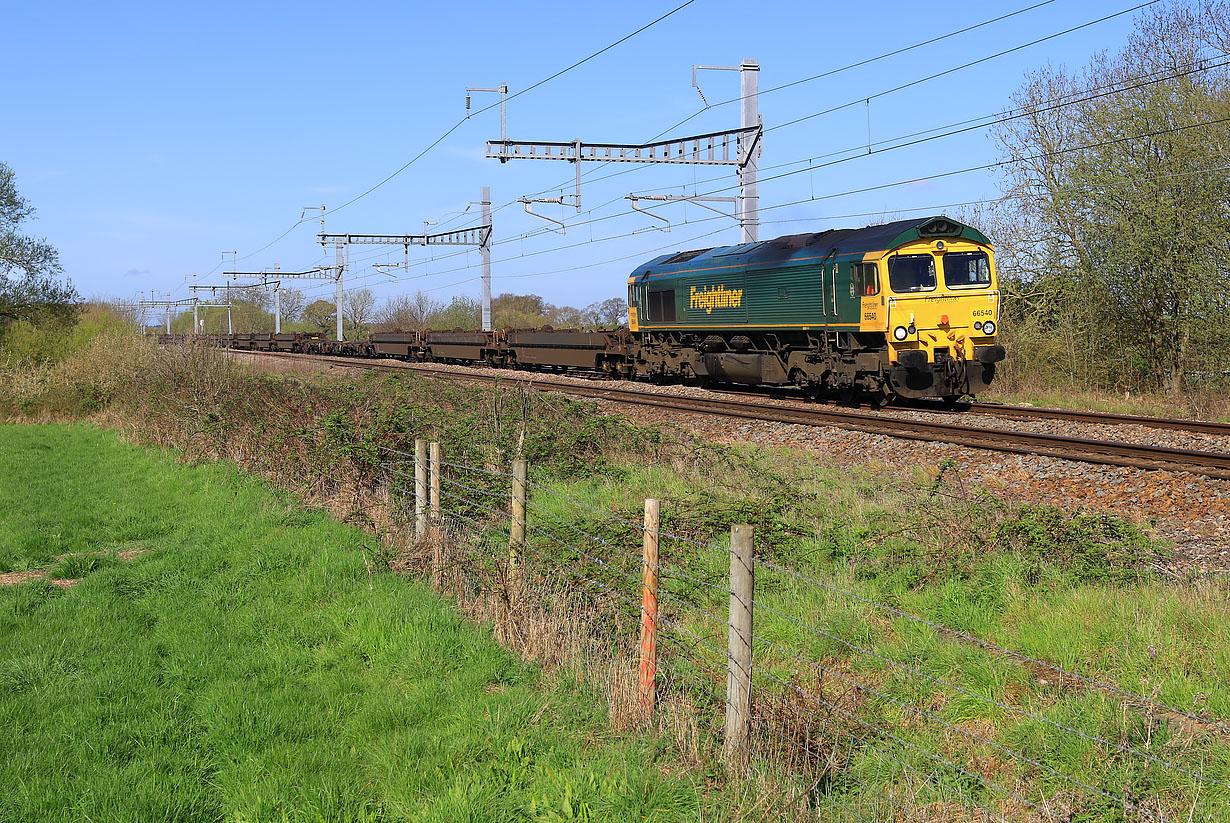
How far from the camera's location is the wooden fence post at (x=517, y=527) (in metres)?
6.96

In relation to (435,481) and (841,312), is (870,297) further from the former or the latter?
(435,481)

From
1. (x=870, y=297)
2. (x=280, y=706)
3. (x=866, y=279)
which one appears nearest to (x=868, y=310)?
(x=870, y=297)

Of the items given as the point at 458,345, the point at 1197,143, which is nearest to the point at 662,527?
the point at 1197,143

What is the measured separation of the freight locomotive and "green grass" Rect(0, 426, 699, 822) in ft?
38.3

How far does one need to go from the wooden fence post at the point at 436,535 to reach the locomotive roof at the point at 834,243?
1154 centimetres

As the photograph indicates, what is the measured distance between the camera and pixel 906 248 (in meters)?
17.5

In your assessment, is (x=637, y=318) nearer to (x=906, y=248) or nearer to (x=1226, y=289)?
(x=906, y=248)

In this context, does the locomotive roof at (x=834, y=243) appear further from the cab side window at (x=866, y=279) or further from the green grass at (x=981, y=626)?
the green grass at (x=981, y=626)

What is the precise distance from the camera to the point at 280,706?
5633 mm

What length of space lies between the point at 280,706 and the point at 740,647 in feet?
9.68

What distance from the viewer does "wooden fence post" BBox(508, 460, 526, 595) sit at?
6957mm

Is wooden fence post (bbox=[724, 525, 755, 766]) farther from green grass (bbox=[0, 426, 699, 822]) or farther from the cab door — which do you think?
the cab door

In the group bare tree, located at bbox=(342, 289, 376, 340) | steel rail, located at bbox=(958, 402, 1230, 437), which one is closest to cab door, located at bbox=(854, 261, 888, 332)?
steel rail, located at bbox=(958, 402, 1230, 437)

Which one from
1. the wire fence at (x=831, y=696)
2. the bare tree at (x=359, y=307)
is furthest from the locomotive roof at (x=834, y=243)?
the bare tree at (x=359, y=307)
